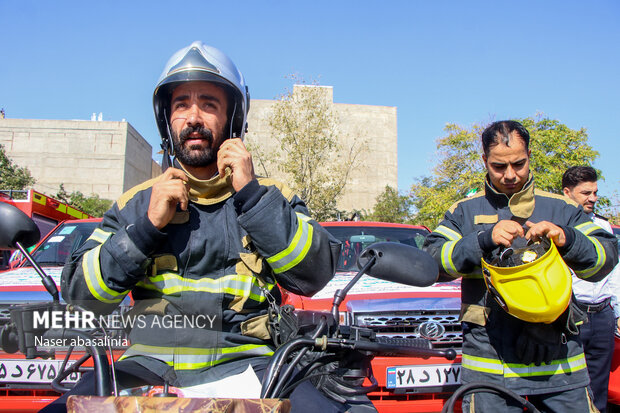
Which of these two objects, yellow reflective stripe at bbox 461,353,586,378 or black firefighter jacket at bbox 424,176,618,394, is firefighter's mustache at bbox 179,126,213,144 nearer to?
black firefighter jacket at bbox 424,176,618,394

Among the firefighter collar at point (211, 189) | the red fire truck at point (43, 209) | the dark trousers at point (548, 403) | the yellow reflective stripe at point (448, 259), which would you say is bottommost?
the dark trousers at point (548, 403)

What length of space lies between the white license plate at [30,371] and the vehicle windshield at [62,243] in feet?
5.12

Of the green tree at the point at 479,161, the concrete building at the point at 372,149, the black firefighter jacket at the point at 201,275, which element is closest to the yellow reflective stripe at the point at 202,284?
the black firefighter jacket at the point at 201,275

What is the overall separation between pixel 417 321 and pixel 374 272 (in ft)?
7.25

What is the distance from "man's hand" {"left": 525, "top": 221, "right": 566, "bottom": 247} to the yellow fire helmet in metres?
0.04

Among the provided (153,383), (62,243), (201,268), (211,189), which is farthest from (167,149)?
(62,243)

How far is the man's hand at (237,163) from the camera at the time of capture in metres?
2.07

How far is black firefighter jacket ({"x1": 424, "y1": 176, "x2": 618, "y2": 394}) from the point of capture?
2590 mm

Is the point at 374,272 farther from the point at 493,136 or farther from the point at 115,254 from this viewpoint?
the point at 493,136

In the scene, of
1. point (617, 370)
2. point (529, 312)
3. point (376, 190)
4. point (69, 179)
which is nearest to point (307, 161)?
point (617, 370)

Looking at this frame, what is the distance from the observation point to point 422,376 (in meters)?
3.50

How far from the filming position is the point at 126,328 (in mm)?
2160

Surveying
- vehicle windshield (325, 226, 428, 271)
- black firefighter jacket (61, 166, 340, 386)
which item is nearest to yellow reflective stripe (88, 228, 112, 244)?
black firefighter jacket (61, 166, 340, 386)

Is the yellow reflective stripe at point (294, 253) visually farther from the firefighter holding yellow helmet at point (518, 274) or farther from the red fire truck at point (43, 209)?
the red fire truck at point (43, 209)
